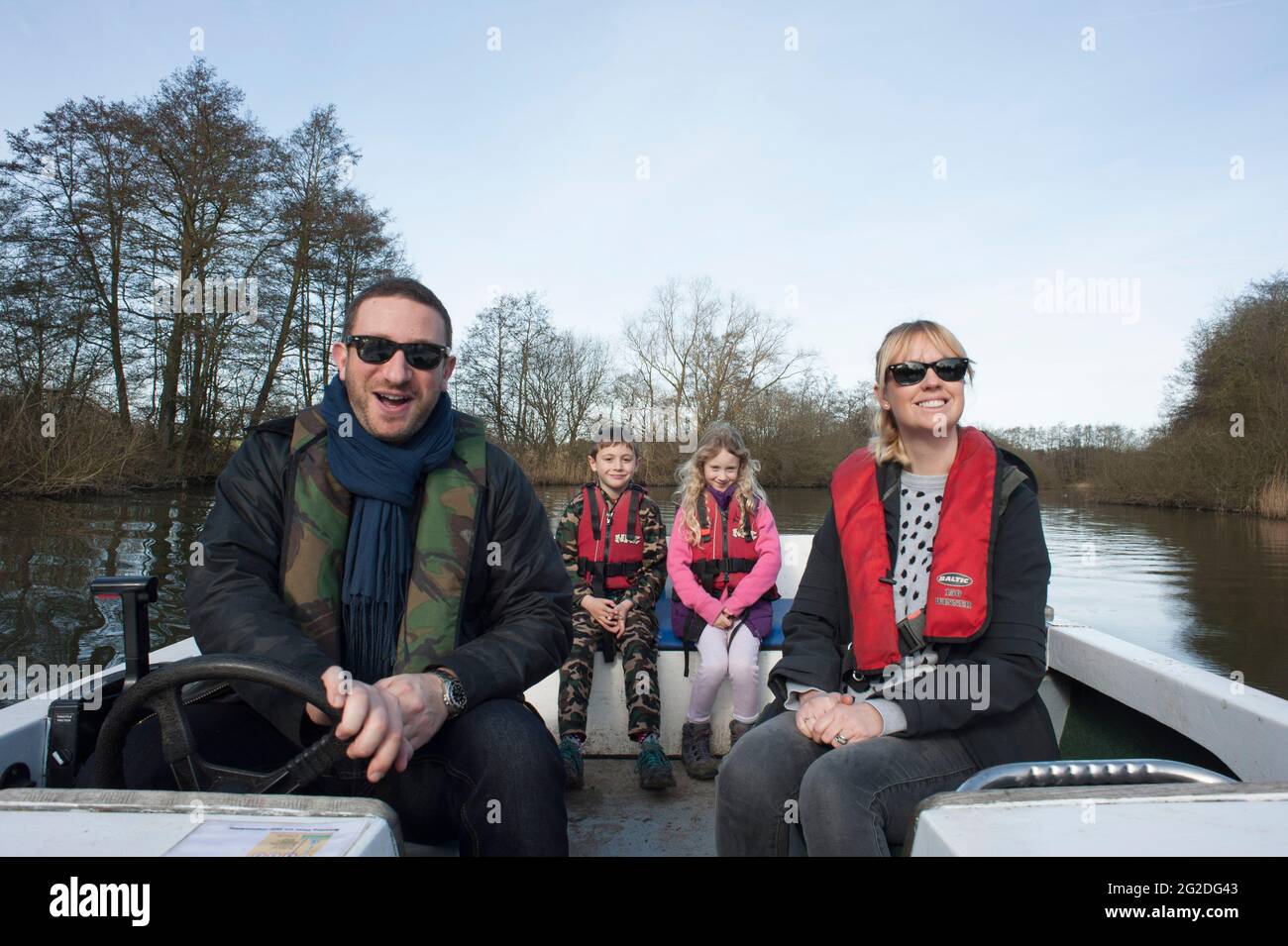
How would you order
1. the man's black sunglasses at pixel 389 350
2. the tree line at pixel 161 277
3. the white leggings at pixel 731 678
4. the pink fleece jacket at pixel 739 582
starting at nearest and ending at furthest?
1. the man's black sunglasses at pixel 389 350
2. the white leggings at pixel 731 678
3. the pink fleece jacket at pixel 739 582
4. the tree line at pixel 161 277

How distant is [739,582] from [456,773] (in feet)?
7.21

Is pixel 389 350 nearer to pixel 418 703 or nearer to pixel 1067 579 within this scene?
pixel 418 703

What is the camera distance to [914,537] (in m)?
1.99

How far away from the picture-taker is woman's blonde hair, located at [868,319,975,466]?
6.52 feet

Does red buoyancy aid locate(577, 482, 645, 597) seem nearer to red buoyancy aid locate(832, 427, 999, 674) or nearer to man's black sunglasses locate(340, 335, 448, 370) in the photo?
red buoyancy aid locate(832, 427, 999, 674)

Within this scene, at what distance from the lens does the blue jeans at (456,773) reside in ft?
5.02

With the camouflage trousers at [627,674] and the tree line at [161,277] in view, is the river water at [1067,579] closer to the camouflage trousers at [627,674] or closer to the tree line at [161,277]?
the tree line at [161,277]

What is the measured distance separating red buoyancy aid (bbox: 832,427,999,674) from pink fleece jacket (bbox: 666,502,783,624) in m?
1.47

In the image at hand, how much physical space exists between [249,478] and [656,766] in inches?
73.8

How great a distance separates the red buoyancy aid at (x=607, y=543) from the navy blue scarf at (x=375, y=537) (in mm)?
1938

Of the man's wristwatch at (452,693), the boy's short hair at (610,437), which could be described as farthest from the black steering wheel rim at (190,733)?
the boy's short hair at (610,437)

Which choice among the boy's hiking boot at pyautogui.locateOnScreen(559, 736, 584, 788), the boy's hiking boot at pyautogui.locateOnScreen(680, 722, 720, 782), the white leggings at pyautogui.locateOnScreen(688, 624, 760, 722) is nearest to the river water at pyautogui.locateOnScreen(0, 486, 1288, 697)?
the white leggings at pyautogui.locateOnScreen(688, 624, 760, 722)

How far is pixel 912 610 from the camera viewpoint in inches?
75.1
